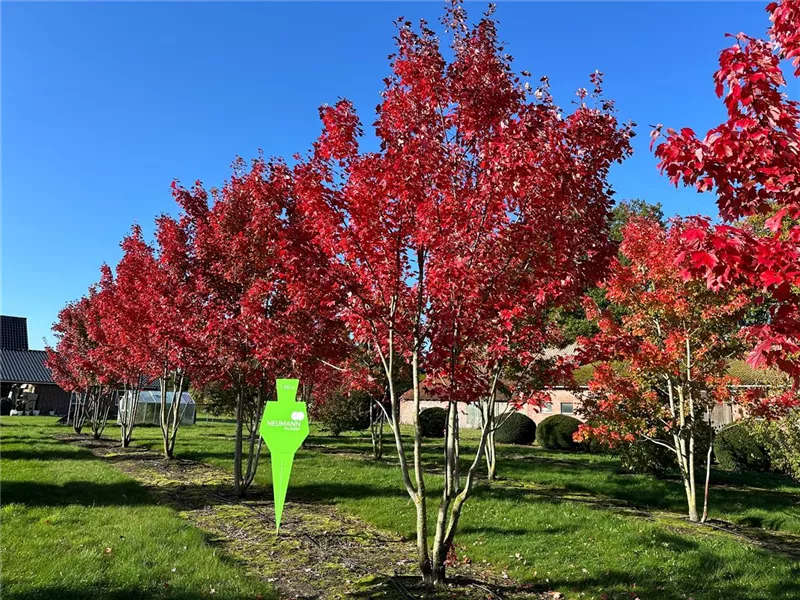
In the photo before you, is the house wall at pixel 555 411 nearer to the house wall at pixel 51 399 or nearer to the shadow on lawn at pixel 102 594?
the shadow on lawn at pixel 102 594

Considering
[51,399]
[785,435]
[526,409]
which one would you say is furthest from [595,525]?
[51,399]

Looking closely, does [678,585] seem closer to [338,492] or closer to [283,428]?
[283,428]

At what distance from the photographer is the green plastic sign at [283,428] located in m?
5.67

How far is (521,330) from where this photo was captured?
5676 millimetres

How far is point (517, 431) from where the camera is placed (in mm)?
25578

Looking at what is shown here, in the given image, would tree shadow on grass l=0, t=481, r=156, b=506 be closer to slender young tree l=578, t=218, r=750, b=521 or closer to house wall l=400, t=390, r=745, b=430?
house wall l=400, t=390, r=745, b=430

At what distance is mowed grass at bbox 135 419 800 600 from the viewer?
232 inches

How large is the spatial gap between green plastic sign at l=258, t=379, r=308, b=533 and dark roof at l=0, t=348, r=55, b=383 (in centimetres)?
4294

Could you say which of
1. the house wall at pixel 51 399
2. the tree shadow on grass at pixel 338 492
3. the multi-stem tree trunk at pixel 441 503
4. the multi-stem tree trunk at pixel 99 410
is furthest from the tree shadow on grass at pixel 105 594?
the house wall at pixel 51 399

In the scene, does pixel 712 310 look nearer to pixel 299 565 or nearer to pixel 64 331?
pixel 299 565

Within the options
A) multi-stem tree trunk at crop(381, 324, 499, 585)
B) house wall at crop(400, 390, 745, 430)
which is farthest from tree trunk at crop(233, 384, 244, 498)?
house wall at crop(400, 390, 745, 430)

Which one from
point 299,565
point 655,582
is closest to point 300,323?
point 299,565

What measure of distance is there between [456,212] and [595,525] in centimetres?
565

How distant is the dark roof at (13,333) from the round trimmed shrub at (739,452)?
53.5 m
